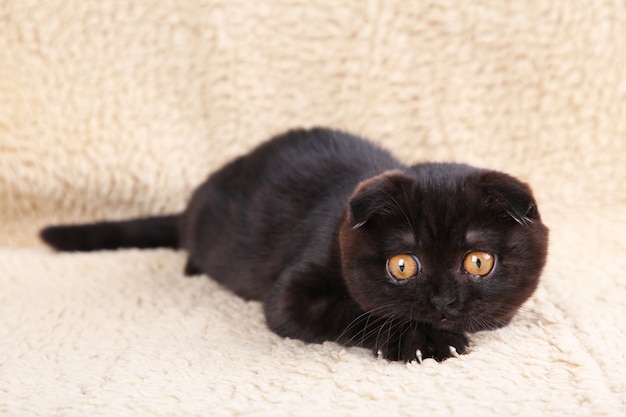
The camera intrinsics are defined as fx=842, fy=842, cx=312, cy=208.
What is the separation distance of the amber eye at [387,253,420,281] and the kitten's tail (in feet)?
2.94

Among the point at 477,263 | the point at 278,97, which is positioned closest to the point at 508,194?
the point at 477,263

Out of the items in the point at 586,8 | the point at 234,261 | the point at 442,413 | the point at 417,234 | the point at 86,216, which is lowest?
the point at 86,216

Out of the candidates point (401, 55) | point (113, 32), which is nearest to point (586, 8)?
point (401, 55)

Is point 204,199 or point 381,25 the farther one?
point 381,25

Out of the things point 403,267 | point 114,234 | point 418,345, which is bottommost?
point 114,234

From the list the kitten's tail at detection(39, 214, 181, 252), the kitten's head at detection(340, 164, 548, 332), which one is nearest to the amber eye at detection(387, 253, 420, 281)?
the kitten's head at detection(340, 164, 548, 332)

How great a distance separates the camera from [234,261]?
1.71 meters

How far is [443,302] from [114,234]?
1.06 meters

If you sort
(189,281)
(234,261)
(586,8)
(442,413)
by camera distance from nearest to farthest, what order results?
1. (442,413)
2. (234,261)
3. (189,281)
4. (586,8)

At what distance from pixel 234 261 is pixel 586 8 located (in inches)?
43.3

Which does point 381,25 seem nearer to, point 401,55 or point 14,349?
point 401,55

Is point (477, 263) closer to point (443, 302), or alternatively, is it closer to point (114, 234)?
point (443, 302)

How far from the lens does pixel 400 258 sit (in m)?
1.25

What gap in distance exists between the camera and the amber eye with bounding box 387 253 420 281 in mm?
1242
